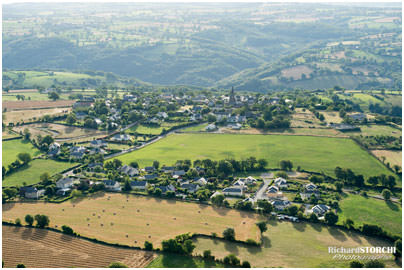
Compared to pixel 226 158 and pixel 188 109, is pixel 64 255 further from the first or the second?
pixel 188 109

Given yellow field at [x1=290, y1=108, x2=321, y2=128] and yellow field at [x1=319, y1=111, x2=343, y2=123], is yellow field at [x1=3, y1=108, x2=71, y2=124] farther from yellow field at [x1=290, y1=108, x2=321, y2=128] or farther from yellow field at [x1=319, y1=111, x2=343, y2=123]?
yellow field at [x1=319, y1=111, x2=343, y2=123]

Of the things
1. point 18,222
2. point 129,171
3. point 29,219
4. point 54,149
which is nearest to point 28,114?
point 54,149

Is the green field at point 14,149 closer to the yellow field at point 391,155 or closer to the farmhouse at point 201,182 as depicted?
the farmhouse at point 201,182

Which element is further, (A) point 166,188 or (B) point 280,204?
(A) point 166,188

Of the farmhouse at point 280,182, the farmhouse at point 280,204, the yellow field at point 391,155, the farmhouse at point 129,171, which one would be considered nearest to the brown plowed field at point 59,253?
the farmhouse at point 280,204

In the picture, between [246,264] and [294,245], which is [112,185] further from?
[246,264]

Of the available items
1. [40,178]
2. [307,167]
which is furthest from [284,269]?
[40,178]
